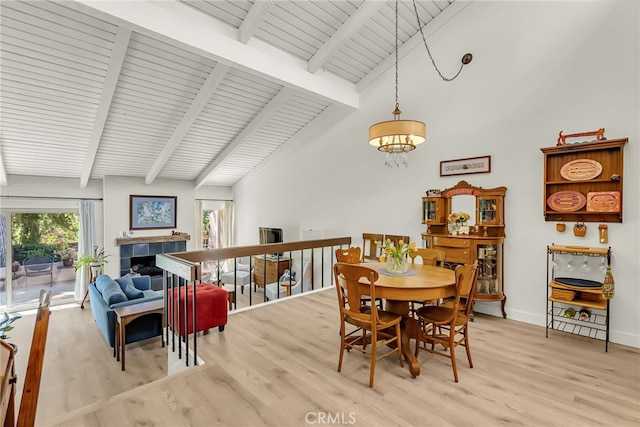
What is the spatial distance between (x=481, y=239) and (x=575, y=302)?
103 cm

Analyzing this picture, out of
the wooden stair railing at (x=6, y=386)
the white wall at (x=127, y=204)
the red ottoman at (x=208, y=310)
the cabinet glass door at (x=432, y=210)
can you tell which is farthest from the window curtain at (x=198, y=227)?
the wooden stair railing at (x=6, y=386)

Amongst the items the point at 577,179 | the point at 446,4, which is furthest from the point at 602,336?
the point at 446,4

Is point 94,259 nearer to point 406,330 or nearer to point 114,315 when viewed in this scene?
point 114,315

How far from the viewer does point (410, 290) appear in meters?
2.36

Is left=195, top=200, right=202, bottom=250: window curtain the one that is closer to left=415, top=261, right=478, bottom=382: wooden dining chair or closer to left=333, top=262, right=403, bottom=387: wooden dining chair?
left=333, top=262, right=403, bottom=387: wooden dining chair

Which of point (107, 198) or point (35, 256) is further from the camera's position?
point (107, 198)

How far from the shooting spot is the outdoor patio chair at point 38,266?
6.38 metres

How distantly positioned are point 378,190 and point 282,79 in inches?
86.7

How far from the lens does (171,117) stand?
203 inches

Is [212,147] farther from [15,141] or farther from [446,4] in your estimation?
[446,4]

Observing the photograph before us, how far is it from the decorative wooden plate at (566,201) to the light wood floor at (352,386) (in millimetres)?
1329

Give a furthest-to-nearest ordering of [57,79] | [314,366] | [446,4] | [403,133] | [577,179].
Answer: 1. [446,4]
2. [57,79]
3. [577,179]
4. [403,133]
5. [314,366]

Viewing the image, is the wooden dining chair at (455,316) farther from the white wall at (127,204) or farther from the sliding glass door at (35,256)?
the sliding glass door at (35,256)

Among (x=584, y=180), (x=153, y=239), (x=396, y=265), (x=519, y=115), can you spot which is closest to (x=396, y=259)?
(x=396, y=265)
